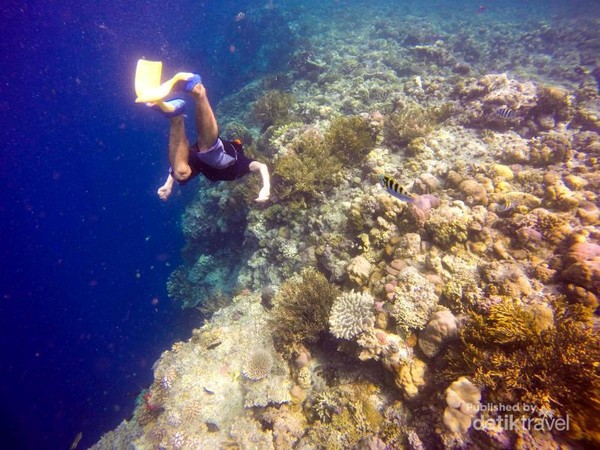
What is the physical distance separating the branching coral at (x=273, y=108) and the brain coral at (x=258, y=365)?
876 cm

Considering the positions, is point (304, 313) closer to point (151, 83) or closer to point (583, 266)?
point (583, 266)

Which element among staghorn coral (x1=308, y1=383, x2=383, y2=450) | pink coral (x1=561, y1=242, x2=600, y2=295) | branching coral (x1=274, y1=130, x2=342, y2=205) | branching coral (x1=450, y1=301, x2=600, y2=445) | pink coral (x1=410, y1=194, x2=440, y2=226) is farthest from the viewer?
branching coral (x1=274, y1=130, x2=342, y2=205)

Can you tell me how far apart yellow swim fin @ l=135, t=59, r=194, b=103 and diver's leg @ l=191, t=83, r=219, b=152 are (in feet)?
0.69

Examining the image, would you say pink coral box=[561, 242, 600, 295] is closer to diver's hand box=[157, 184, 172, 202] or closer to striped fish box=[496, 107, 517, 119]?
striped fish box=[496, 107, 517, 119]

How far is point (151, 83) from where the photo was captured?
3.62 meters

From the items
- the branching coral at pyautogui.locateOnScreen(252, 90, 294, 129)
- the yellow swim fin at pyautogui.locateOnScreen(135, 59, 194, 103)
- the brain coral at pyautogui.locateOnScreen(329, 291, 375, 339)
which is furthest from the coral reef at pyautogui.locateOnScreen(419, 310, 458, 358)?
the branching coral at pyautogui.locateOnScreen(252, 90, 294, 129)

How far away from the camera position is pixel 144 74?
3607 millimetres

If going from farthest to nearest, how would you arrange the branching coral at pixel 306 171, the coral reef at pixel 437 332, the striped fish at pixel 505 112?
the striped fish at pixel 505 112 → the branching coral at pixel 306 171 → the coral reef at pixel 437 332

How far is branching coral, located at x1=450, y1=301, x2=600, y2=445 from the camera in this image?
122 inches

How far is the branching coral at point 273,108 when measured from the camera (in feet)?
38.6

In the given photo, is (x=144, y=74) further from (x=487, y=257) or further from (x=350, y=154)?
(x=487, y=257)

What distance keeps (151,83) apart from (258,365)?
17.5ft

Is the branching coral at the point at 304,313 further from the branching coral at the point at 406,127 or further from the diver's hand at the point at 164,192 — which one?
the branching coral at the point at 406,127

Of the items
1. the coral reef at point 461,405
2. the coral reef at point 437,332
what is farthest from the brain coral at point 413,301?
the coral reef at point 461,405
